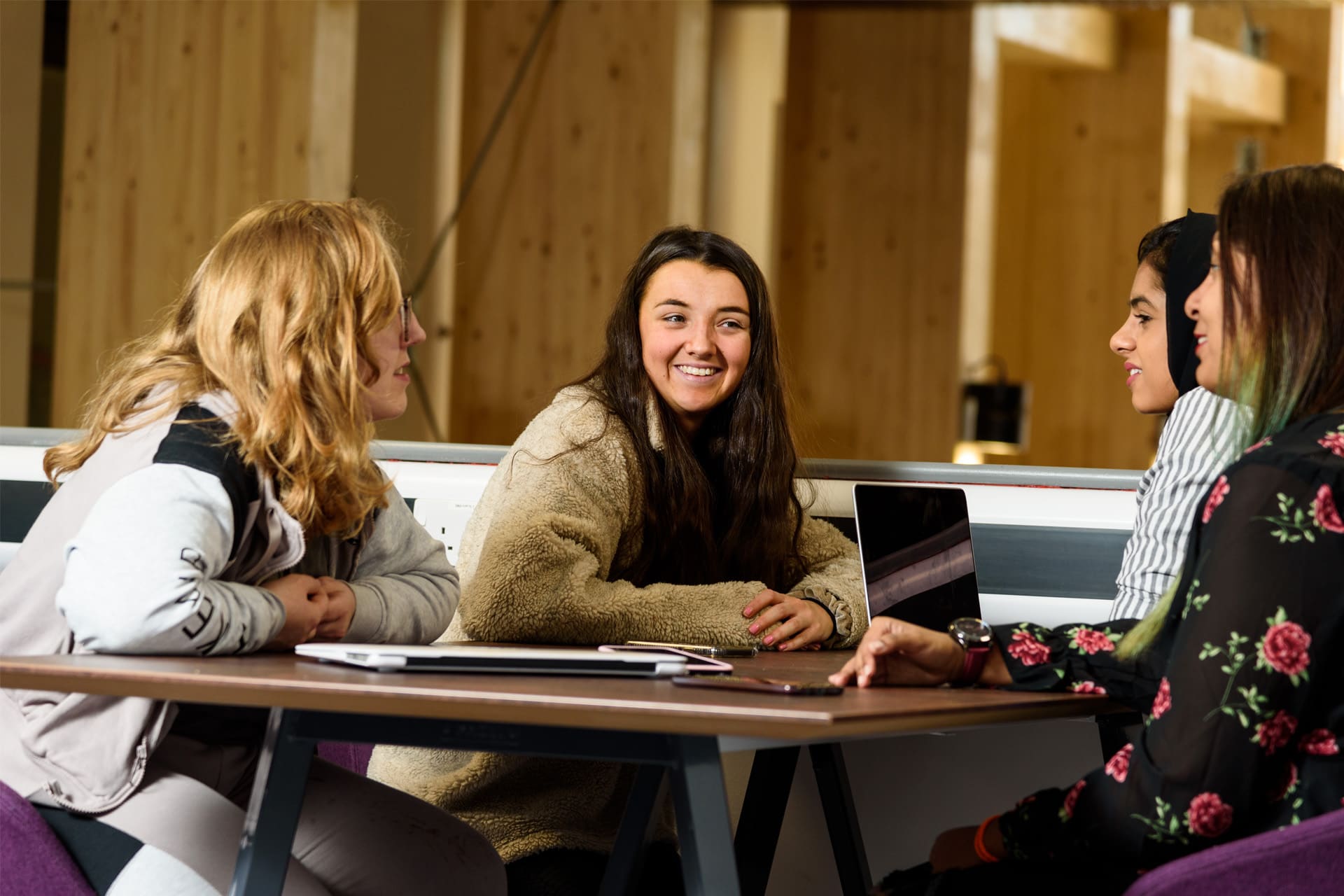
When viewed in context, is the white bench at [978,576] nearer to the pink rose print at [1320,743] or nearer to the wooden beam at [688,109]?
the pink rose print at [1320,743]

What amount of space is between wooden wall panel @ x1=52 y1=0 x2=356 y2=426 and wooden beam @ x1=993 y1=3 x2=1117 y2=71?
342 centimetres

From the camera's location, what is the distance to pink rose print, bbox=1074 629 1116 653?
5.10 feet

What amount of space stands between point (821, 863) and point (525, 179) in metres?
3.92

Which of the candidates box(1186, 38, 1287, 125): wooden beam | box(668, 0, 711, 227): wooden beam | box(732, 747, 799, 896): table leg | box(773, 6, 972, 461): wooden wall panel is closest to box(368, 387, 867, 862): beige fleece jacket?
box(732, 747, 799, 896): table leg

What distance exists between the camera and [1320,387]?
4.47ft

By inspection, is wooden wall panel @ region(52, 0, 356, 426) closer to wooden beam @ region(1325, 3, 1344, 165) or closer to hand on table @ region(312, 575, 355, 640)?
hand on table @ region(312, 575, 355, 640)

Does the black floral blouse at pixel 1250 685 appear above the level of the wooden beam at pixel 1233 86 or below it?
below

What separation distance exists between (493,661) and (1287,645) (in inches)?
25.2

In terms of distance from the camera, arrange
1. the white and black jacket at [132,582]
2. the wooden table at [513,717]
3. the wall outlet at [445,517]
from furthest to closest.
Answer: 1. the wall outlet at [445,517]
2. the white and black jacket at [132,582]
3. the wooden table at [513,717]

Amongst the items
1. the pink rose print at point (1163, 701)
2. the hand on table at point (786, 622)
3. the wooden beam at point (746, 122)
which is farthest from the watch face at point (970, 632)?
the wooden beam at point (746, 122)

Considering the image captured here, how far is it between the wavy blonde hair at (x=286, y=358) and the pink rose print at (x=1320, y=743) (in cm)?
90

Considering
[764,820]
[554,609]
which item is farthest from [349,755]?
[764,820]

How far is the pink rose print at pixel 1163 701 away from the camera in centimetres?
127

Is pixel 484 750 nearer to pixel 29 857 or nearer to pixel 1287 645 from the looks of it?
pixel 29 857
